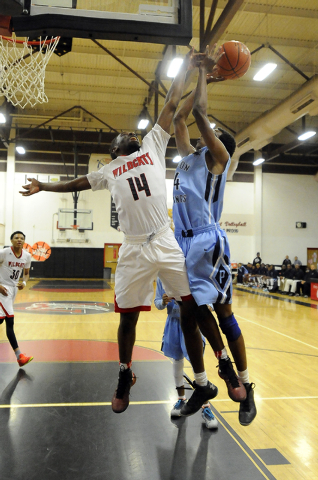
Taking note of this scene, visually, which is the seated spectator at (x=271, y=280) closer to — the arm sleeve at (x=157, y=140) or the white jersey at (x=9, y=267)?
the white jersey at (x=9, y=267)

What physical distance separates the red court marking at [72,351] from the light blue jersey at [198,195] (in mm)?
3584

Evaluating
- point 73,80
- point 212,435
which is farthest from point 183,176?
point 73,80

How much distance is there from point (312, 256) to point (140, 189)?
22.5m

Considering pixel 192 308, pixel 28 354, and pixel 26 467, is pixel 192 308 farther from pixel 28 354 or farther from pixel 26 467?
pixel 28 354

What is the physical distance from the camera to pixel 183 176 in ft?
10.6

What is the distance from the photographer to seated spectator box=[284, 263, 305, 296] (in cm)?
1573

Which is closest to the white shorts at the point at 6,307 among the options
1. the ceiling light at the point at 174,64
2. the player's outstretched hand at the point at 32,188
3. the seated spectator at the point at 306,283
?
the player's outstretched hand at the point at 32,188

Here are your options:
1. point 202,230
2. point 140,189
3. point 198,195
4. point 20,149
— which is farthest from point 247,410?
point 20,149

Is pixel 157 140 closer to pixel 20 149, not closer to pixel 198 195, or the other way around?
pixel 198 195

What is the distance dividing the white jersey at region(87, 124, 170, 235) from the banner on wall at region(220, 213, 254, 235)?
20.2 m

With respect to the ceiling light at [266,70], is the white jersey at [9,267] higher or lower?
lower

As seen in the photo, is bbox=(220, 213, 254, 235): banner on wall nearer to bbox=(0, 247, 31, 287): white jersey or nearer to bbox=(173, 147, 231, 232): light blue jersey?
bbox=(0, 247, 31, 287): white jersey

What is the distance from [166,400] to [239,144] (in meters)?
16.5

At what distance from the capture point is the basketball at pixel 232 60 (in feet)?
10.5
